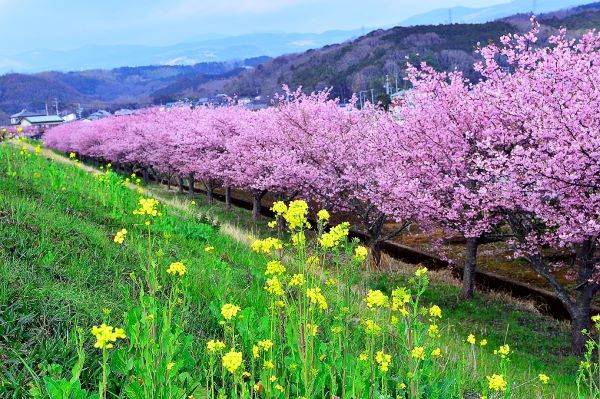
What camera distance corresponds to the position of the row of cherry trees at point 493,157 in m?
11.1

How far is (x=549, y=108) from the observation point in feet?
37.0

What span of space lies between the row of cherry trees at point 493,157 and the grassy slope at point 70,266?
3272mm

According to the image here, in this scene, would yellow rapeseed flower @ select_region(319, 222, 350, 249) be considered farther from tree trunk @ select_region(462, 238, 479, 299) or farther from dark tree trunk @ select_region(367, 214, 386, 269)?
dark tree trunk @ select_region(367, 214, 386, 269)

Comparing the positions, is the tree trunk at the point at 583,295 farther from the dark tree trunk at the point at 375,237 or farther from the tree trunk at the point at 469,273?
the dark tree trunk at the point at 375,237

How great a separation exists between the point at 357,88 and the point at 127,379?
425 ft

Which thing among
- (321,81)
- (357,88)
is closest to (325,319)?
(357,88)

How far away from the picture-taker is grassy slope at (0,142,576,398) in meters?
3.93

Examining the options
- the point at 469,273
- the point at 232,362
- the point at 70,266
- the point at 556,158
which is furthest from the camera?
the point at 469,273

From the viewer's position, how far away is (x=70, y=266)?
17.2 feet

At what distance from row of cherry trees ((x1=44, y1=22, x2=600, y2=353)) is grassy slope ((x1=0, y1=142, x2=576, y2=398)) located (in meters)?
3.27

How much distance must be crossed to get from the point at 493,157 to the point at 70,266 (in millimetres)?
11687

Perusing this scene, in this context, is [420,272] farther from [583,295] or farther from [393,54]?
[393,54]

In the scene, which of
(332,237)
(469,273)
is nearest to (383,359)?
(332,237)

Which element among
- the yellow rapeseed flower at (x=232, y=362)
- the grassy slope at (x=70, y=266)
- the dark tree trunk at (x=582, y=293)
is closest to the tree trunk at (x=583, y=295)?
the dark tree trunk at (x=582, y=293)
